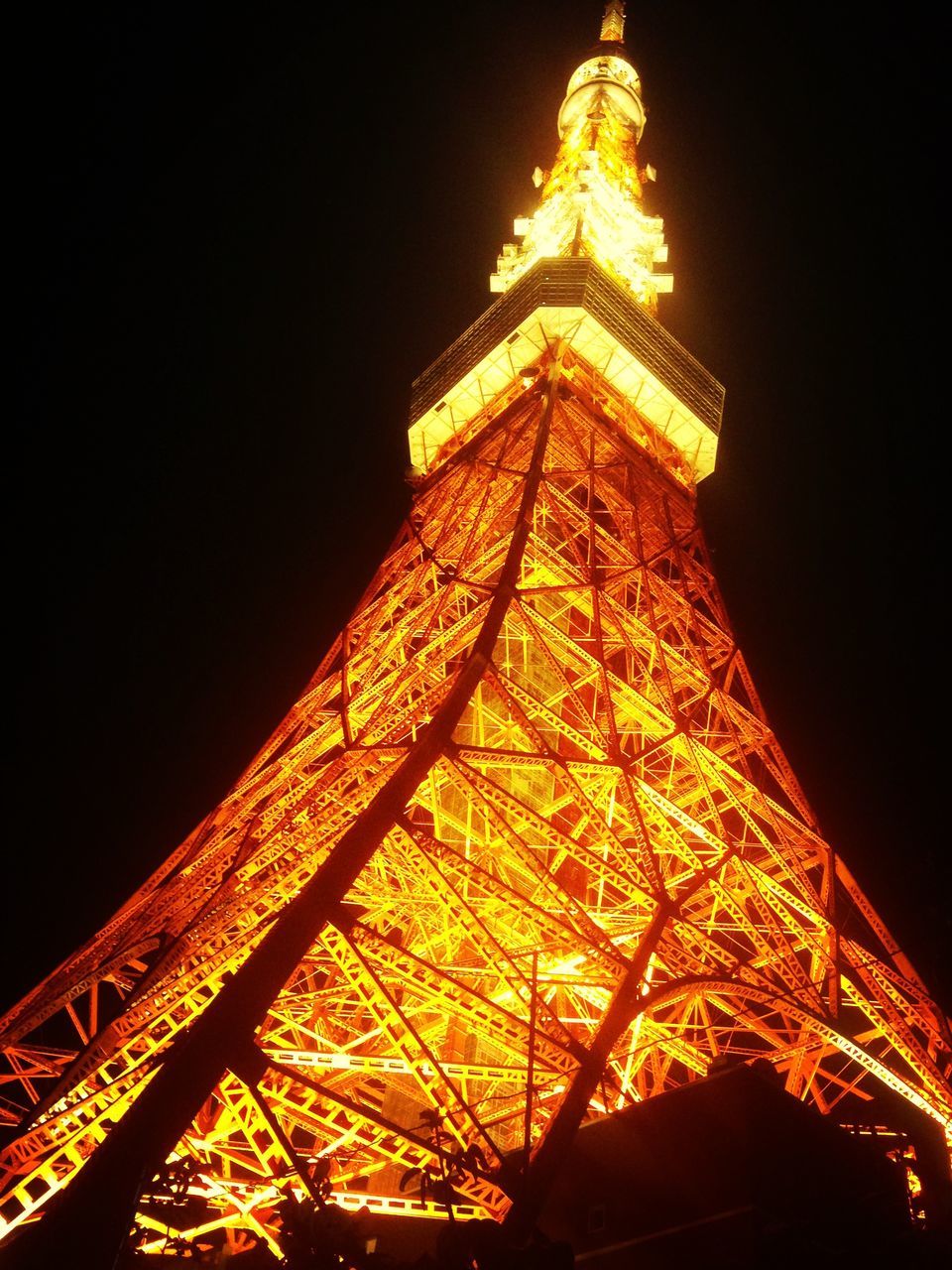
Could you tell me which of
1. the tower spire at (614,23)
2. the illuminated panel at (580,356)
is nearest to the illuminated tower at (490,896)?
the illuminated panel at (580,356)

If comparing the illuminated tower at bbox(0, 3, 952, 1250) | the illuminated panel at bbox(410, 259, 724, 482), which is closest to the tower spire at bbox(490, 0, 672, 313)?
the illuminated panel at bbox(410, 259, 724, 482)

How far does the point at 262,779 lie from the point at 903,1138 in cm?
799

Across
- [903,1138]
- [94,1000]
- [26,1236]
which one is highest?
[903,1138]

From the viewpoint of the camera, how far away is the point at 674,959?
9898mm

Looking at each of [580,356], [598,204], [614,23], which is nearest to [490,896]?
[580,356]

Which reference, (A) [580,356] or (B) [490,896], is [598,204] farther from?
(B) [490,896]

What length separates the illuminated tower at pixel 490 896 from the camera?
8.42 m

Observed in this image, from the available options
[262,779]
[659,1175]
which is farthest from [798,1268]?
[262,779]

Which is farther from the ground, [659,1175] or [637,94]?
[637,94]

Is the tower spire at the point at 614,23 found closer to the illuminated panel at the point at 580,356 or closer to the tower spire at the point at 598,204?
the tower spire at the point at 598,204

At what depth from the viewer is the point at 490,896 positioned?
12.1 metres

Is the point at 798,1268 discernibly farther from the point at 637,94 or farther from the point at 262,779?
the point at 637,94

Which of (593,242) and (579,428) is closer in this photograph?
(579,428)

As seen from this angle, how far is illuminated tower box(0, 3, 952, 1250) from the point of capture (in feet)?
27.6
